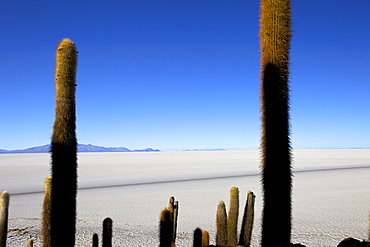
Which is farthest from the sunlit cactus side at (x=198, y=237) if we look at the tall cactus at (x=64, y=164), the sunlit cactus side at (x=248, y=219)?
the tall cactus at (x=64, y=164)

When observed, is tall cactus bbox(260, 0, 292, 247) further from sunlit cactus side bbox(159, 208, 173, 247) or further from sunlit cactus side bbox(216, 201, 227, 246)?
sunlit cactus side bbox(159, 208, 173, 247)

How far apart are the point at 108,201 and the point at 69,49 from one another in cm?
1175

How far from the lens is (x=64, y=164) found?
3959 millimetres

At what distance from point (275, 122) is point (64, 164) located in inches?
96.1

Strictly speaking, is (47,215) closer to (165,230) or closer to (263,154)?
(165,230)

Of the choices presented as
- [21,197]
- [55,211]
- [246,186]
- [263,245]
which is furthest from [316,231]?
[21,197]

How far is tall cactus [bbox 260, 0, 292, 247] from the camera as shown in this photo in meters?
4.29

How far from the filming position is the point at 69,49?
13.9ft

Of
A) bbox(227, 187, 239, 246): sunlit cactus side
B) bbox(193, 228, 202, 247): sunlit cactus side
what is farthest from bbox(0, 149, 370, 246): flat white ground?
bbox(193, 228, 202, 247): sunlit cactus side

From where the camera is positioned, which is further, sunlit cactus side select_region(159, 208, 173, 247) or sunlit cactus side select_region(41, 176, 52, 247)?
sunlit cactus side select_region(41, 176, 52, 247)

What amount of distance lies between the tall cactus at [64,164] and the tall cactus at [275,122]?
2.21 metres

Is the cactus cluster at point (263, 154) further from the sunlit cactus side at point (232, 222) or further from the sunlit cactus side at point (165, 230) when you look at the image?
the sunlit cactus side at point (165, 230)

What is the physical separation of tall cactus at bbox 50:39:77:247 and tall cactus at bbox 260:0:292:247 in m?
2.21

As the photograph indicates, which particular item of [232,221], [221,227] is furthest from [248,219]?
[221,227]
